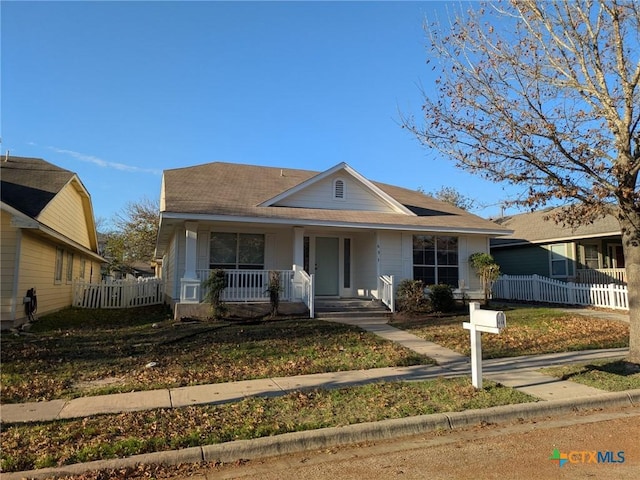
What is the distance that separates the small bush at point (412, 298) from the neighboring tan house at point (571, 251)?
29.2 ft

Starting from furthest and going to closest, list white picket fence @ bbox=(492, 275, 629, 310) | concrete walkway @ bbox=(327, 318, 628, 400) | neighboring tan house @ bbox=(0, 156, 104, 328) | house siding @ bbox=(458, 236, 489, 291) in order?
house siding @ bbox=(458, 236, 489, 291) < white picket fence @ bbox=(492, 275, 629, 310) < neighboring tan house @ bbox=(0, 156, 104, 328) < concrete walkway @ bbox=(327, 318, 628, 400)

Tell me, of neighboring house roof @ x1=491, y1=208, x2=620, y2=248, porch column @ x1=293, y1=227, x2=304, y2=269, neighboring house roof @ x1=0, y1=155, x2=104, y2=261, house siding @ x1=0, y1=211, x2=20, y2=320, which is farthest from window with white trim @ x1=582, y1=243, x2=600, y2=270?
house siding @ x1=0, y1=211, x2=20, y2=320

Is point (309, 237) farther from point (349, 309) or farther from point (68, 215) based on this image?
point (68, 215)

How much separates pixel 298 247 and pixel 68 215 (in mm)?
10147

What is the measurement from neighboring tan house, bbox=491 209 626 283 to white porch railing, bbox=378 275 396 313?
30.6 feet

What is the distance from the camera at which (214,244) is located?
48.6ft

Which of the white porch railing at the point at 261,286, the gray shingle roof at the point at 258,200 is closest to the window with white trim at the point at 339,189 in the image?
the gray shingle roof at the point at 258,200

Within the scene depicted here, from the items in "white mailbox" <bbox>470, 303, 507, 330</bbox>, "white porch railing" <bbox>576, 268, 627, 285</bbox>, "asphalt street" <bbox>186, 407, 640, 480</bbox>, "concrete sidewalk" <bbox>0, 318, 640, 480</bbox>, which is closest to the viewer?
"asphalt street" <bbox>186, 407, 640, 480</bbox>

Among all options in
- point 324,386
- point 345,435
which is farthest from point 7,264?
point 345,435

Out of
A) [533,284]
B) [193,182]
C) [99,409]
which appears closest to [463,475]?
[99,409]

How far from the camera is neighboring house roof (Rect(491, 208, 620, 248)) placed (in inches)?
818

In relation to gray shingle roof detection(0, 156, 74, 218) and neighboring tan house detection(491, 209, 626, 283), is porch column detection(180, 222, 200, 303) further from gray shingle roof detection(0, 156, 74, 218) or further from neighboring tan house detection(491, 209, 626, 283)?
neighboring tan house detection(491, 209, 626, 283)

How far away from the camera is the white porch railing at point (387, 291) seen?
1446cm

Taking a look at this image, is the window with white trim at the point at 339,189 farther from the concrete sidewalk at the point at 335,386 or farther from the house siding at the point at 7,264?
the house siding at the point at 7,264
